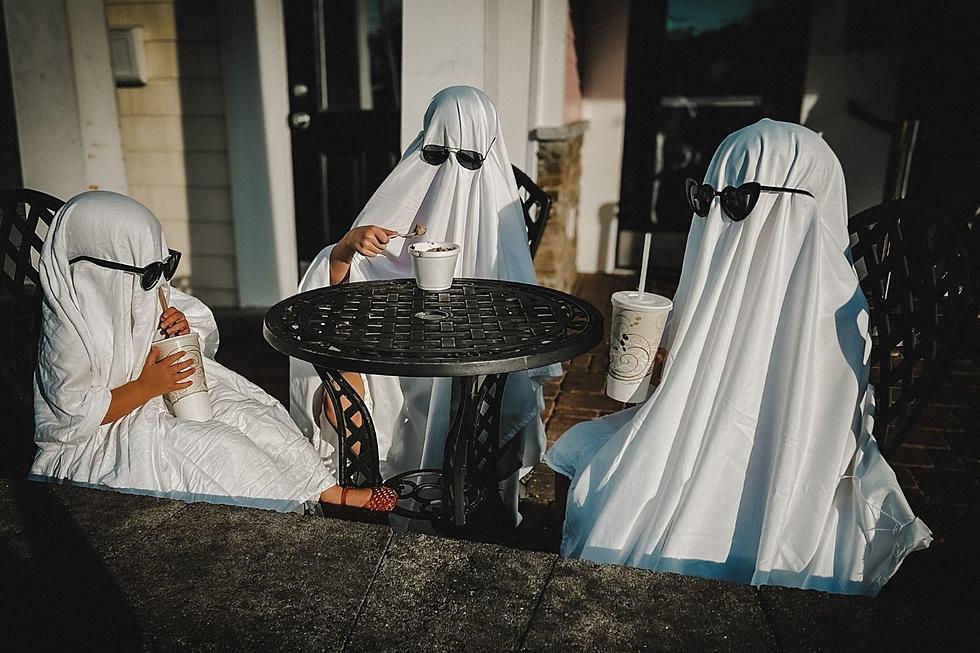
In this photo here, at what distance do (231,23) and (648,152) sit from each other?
3.18 metres

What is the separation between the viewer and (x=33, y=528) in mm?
1454

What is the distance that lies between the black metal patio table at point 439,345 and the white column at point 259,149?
8.88 ft

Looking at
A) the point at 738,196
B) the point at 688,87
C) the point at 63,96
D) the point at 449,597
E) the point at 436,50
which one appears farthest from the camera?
the point at 688,87

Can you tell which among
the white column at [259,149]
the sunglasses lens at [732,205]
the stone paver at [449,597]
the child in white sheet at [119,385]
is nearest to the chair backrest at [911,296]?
the sunglasses lens at [732,205]

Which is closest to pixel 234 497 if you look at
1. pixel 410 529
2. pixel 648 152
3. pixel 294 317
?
pixel 294 317

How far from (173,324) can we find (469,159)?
3.57 feet

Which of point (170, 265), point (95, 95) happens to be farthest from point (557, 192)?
point (170, 265)

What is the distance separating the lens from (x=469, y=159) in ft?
8.00

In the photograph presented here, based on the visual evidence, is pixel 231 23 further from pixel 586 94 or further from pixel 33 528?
pixel 33 528

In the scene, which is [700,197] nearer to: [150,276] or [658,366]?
[658,366]

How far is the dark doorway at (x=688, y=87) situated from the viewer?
17.1ft

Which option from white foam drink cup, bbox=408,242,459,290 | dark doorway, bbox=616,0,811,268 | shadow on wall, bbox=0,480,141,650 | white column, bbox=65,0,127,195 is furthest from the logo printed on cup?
dark doorway, bbox=616,0,811,268

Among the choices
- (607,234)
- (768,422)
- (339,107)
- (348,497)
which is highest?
(339,107)

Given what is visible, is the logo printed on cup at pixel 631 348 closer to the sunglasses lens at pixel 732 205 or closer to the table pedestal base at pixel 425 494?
the sunglasses lens at pixel 732 205
